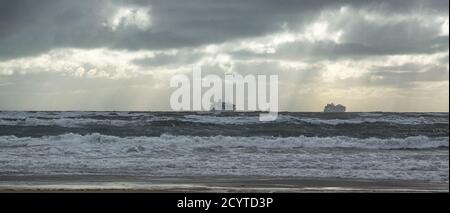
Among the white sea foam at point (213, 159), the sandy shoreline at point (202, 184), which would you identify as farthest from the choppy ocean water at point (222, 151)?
the sandy shoreline at point (202, 184)

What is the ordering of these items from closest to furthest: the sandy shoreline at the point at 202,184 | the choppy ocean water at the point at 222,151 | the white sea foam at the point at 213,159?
the sandy shoreline at the point at 202,184, the white sea foam at the point at 213,159, the choppy ocean water at the point at 222,151

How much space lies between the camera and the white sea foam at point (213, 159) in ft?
43.0

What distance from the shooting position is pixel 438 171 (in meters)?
13.3

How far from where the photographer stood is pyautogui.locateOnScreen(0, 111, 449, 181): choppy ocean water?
43.6 ft

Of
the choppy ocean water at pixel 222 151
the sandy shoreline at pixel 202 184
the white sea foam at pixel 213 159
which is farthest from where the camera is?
the choppy ocean water at pixel 222 151

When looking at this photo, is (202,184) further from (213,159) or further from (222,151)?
(222,151)

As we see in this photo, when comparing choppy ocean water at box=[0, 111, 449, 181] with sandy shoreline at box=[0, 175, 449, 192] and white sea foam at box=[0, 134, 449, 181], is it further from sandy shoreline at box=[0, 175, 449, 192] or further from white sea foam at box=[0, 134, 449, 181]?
sandy shoreline at box=[0, 175, 449, 192]

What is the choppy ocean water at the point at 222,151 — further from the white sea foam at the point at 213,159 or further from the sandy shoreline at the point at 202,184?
the sandy shoreline at the point at 202,184

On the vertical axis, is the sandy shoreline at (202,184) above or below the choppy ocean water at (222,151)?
below

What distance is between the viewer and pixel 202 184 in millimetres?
11117

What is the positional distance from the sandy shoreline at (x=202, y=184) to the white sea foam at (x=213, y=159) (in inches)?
30.8
